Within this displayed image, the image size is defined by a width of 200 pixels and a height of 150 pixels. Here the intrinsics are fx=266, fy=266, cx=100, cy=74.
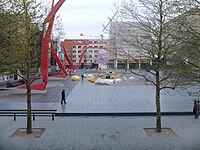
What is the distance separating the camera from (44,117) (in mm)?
16766

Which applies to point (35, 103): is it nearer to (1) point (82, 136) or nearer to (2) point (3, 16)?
(1) point (82, 136)

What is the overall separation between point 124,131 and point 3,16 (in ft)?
25.6

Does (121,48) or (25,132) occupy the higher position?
(121,48)

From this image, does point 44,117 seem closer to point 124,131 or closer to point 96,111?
point 96,111

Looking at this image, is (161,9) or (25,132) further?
(25,132)

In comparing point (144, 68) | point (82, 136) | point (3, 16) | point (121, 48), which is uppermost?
point (3, 16)

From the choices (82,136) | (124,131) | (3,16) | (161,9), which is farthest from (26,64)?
(161,9)

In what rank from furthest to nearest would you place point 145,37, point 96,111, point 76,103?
point 76,103
point 96,111
point 145,37

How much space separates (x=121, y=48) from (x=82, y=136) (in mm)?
4847

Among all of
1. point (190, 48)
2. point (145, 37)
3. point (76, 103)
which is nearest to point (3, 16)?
point (145, 37)

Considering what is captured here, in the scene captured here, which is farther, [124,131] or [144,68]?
[144,68]

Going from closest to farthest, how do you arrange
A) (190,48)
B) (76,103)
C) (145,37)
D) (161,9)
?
(190,48)
(161,9)
(145,37)
(76,103)

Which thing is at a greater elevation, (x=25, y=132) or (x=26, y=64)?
(x=26, y=64)

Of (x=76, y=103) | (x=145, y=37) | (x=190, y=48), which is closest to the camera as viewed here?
(x=190, y=48)
